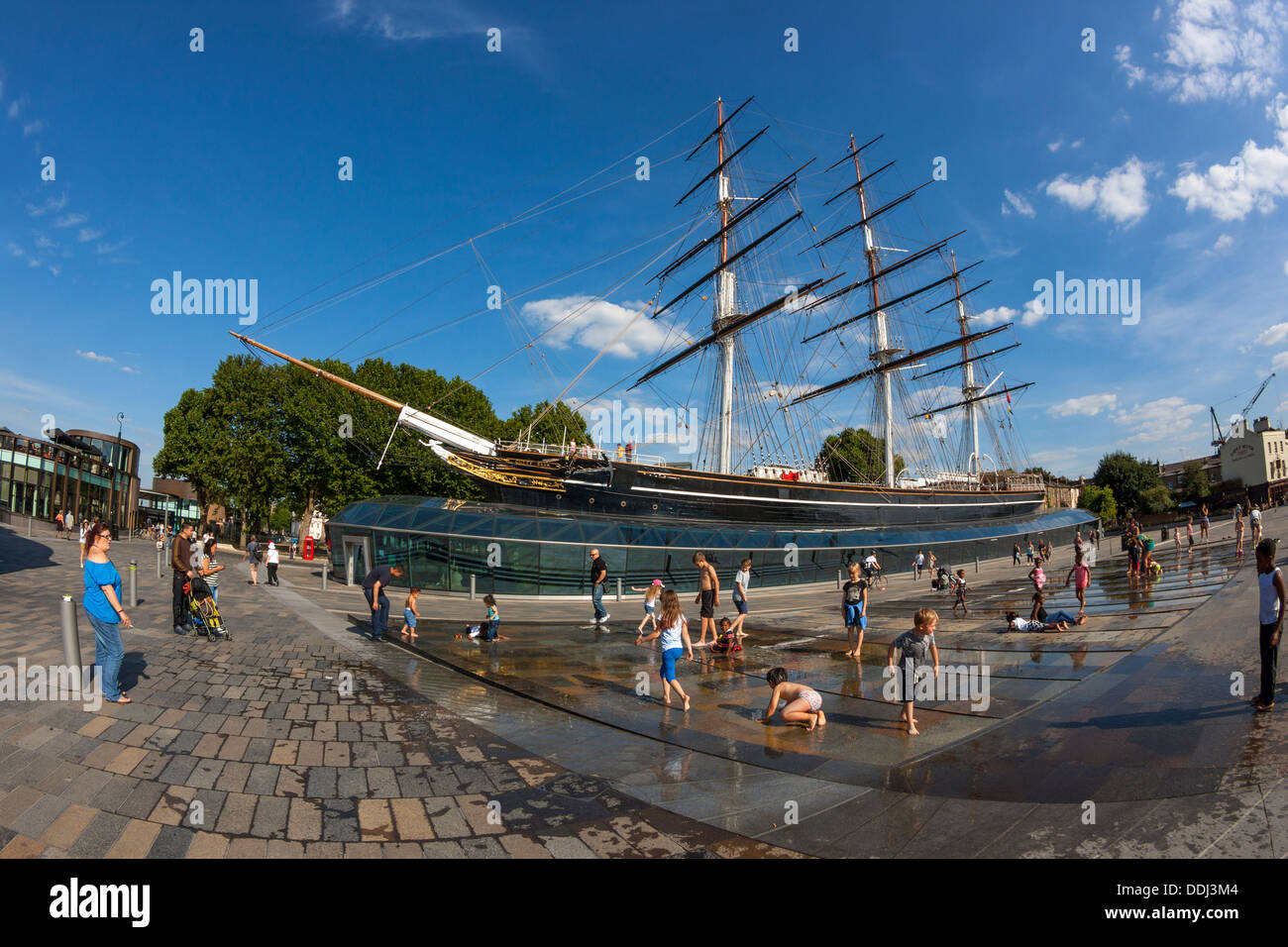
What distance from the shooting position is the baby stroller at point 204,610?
9.33m

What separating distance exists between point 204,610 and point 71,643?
3684 millimetres

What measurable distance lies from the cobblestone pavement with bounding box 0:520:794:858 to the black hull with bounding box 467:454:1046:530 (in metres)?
22.9

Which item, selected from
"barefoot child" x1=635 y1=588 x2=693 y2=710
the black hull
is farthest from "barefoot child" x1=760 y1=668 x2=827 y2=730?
the black hull

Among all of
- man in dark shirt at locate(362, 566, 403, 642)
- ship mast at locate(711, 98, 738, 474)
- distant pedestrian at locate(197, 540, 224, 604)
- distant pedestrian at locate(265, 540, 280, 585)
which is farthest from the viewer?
ship mast at locate(711, 98, 738, 474)

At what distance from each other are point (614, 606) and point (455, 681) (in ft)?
32.3

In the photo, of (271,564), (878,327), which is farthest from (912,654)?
(878,327)

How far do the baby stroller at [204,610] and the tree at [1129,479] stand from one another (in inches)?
3455

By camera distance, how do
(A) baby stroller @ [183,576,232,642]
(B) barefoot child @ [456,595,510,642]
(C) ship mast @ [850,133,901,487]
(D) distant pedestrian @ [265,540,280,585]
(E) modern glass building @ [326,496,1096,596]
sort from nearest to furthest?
(A) baby stroller @ [183,576,232,642] → (B) barefoot child @ [456,595,510,642] → (E) modern glass building @ [326,496,1096,596] → (D) distant pedestrian @ [265,540,280,585] → (C) ship mast @ [850,133,901,487]

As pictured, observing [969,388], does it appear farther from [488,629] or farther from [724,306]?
[488,629]

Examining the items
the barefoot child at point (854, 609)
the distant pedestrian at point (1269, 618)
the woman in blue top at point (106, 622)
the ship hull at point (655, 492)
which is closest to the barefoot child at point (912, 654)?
the distant pedestrian at point (1269, 618)

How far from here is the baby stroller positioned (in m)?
9.33

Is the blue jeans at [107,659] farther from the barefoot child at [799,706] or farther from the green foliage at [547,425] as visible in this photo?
the green foliage at [547,425]

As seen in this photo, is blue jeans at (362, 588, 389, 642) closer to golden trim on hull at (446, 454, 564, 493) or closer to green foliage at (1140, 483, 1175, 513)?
golden trim on hull at (446, 454, 564, 493)
